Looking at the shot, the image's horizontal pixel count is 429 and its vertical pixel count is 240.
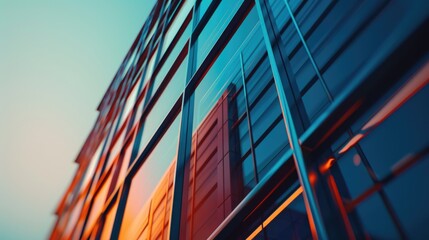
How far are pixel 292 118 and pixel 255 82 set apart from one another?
2.60m

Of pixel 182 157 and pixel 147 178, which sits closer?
pixel 182 157

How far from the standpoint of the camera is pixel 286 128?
1.67 m

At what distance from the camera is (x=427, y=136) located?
1.32m

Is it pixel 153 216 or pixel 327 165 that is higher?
pixel 153 216

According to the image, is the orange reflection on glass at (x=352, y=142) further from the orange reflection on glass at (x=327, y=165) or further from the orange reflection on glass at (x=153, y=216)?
the orange reflection on glass at (x=153, y=216)

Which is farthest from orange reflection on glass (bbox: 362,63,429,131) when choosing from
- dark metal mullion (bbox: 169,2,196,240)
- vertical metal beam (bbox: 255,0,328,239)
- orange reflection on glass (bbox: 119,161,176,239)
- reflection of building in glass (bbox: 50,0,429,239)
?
orange reflection on glass (bbox: 119,161,176,239)

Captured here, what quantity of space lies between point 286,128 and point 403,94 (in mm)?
551

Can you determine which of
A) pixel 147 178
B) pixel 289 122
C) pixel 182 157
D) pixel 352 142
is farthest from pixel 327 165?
pixel 147 178

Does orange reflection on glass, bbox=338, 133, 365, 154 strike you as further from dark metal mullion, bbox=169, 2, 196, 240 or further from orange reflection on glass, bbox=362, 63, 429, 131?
dark metal mullion, bbox=169, 2, 196, 240

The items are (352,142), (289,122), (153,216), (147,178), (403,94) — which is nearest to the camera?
(403,94)

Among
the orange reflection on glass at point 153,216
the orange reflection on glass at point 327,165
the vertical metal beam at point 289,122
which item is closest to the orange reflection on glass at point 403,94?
the orange reflection on glass at point 327,165

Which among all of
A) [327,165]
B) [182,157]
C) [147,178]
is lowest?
[327,165]

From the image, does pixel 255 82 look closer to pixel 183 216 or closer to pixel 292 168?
pixel 183 216

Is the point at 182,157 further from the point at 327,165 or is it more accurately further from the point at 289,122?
the point at 327,165
